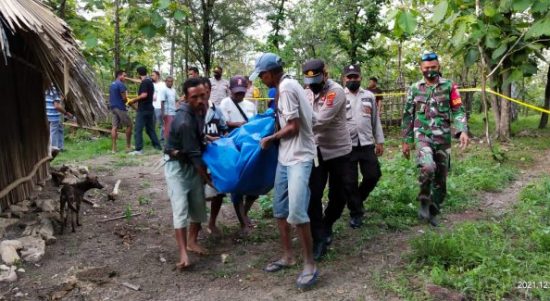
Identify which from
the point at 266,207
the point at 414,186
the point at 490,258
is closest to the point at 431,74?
the point at 414,186

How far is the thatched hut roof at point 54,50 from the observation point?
4094 millimetres

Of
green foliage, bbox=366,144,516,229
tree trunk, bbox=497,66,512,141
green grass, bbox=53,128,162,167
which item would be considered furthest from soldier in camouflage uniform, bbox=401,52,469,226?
tree trunk, bbox=497,66,512,141

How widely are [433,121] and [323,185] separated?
1516 millimetres

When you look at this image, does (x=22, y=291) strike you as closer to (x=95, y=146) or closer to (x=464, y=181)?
(x=464, y=181)

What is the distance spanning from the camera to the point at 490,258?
12.3ft

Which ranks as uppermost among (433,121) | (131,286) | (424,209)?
(433,121)

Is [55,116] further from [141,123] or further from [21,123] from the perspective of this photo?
[21,123]

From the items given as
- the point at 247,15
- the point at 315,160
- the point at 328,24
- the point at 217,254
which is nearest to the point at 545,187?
the point at 315,160

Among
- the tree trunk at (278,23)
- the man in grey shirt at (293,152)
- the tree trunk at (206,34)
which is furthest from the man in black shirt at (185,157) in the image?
the tree trunk at (278,23)

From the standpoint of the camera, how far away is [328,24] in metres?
13.3

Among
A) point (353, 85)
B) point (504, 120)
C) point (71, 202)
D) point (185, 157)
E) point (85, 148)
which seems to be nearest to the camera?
point (185, 157)

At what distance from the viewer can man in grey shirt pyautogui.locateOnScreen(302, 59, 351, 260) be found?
13.3ft

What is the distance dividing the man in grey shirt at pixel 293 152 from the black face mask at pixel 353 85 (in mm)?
1689
